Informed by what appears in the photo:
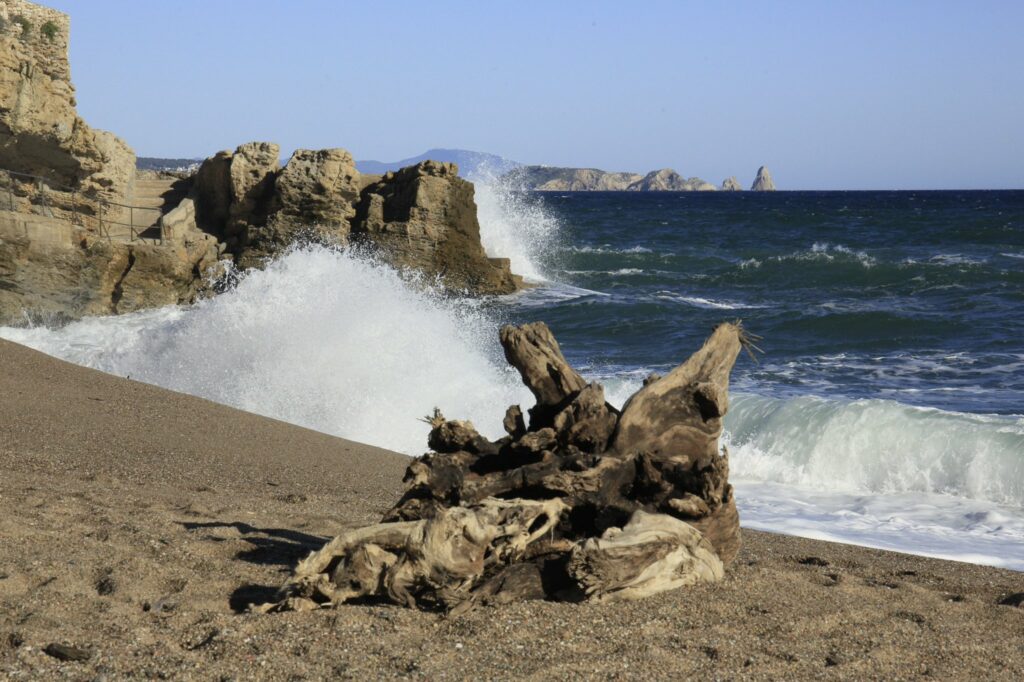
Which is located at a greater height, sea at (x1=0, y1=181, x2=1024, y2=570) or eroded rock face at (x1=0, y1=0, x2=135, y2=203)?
eroded rock face at (x1=0, y1=0, x2=135, y2=203)

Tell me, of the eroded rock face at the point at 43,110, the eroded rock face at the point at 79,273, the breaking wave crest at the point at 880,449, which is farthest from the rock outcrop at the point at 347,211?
the breaking wave crest at the point at 880,449

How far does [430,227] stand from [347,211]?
164 cm

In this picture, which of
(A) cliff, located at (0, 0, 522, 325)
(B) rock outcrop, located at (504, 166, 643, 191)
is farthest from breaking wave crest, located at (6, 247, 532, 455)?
(B) rock outcrop, located at (504, 166, 643, 191)

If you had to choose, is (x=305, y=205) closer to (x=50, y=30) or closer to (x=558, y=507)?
(x=50, y=30)

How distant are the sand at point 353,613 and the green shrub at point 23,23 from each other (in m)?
13.0

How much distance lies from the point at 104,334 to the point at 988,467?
10951 millimetres

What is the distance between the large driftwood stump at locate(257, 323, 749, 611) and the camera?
3760 mm

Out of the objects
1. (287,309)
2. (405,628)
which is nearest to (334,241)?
(287,309)

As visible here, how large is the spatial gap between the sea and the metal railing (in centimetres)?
265

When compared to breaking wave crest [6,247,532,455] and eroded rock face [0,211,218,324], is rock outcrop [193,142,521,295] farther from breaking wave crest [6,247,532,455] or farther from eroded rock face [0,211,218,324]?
breaking wave crest [6,247,532,455]

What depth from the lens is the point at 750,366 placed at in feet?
44.7

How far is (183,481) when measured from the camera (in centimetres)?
620

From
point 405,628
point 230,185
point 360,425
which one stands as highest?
point 230,185

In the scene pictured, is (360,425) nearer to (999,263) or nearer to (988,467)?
(988,467)
